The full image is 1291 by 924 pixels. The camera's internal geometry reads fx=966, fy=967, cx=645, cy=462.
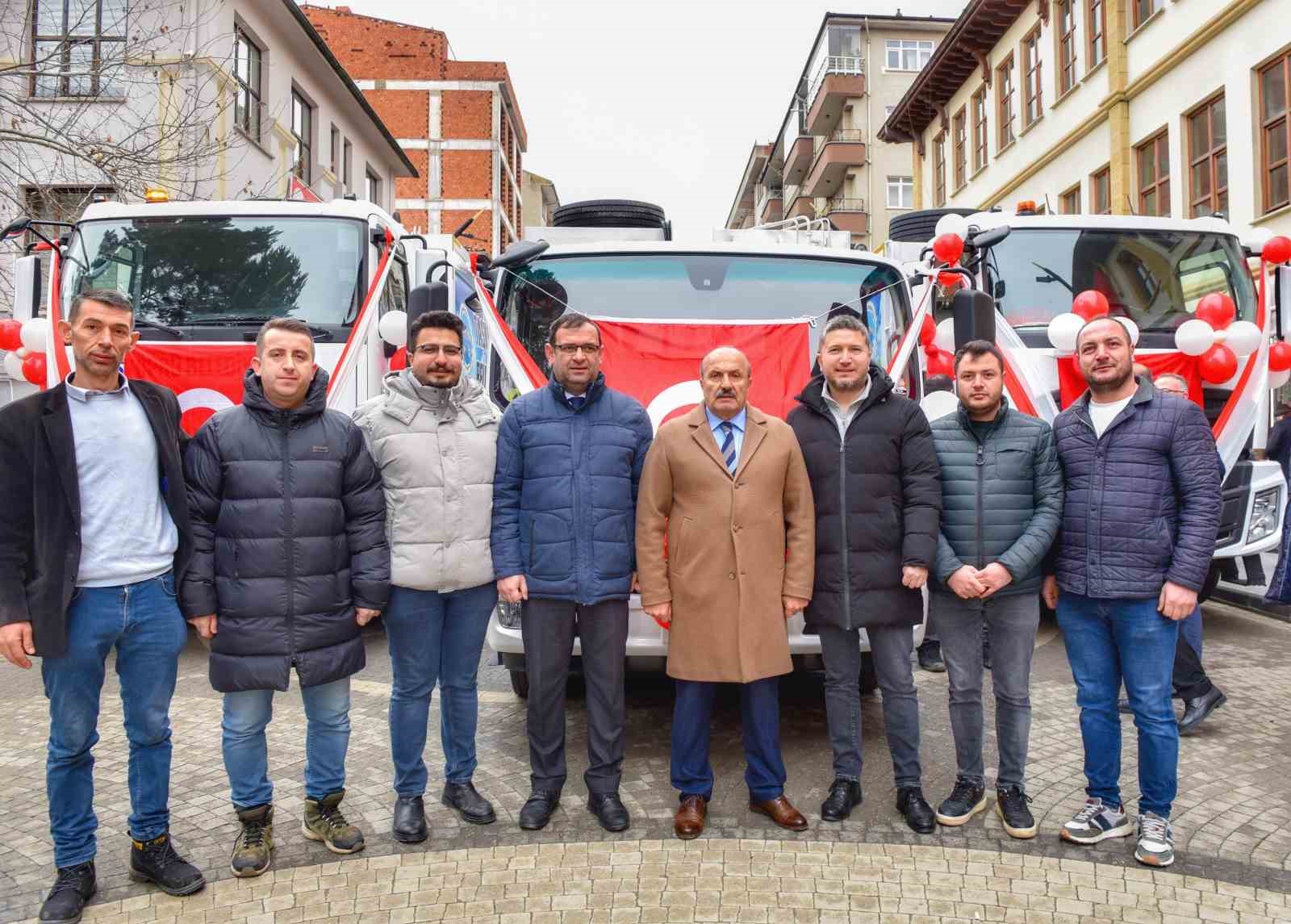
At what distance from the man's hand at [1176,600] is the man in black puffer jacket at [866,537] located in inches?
33.3

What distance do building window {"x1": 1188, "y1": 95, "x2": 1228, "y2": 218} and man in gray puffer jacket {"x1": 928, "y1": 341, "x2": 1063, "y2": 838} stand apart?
14506mm

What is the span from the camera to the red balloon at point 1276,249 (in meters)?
7.12

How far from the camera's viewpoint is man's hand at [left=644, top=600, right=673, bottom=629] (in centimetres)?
393

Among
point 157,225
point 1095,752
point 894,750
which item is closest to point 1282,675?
point 1095,752

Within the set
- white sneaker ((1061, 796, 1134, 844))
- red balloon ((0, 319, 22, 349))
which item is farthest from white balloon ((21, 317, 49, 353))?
white sneaker ((1061, 796, 1134, 844))

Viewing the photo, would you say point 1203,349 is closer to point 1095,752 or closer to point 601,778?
point 1095,752

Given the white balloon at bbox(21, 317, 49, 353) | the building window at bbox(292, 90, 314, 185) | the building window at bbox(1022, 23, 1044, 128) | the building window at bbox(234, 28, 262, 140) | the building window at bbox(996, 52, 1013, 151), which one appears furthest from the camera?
the building window at bbox(996, 52, 1013, 151)

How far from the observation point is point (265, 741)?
368 cm

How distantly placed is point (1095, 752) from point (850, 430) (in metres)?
1.62

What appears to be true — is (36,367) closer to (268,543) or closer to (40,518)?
(40,518)

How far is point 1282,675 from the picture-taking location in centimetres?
632

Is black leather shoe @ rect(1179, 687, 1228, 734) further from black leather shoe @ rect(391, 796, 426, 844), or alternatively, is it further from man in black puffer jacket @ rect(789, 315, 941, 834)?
black leather shoe @ rect(391, 796, 426, 844)

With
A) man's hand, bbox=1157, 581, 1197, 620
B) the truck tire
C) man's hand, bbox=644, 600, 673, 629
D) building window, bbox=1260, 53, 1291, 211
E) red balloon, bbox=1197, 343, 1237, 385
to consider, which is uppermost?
building window, bbox=1260, 53, 1291, 211

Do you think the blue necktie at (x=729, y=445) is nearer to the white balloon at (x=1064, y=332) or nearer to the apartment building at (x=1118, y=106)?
the white balloon at (x=1064, y=332)
